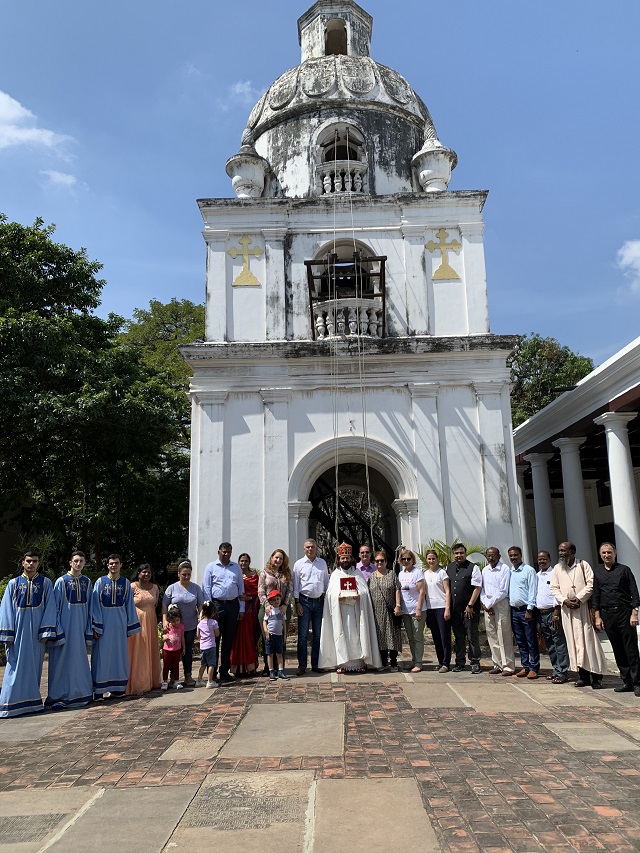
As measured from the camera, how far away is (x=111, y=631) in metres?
7.99

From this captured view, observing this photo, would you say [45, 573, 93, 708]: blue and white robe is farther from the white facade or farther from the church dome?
the church dome

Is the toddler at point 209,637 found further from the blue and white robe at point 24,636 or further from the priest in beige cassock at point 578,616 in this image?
the priest in beige cassock at point 578,616

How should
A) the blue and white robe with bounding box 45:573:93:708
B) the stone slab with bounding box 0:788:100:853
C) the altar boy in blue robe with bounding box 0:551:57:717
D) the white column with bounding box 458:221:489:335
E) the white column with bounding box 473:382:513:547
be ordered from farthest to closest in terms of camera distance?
the white column with bounding box 458:221:489:335
the white column with bounding box 473:382:513:547
the blue and white robe with bounding box 45:573:93:708
the altar boy in blue robe with bounding box 0:551:57:717
the stone slab with bounding box 0:788:100:853

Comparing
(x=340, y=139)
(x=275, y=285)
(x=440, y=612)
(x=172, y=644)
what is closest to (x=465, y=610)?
(x=440, y=612)

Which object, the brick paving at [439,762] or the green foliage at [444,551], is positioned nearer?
the brick paving at [439,762]

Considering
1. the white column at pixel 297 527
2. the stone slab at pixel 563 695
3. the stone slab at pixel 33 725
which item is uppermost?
the white column at pixel 297 527

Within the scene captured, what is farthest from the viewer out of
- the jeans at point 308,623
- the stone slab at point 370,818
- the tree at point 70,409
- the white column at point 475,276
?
the tree at point 70,409

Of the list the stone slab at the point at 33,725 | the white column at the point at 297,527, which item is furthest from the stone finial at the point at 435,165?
the stone slab at the point at 33,725

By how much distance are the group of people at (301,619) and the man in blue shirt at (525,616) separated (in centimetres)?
1

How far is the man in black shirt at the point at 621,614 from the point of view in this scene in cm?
761

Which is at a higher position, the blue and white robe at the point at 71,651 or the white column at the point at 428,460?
the white column at the point at 428,460

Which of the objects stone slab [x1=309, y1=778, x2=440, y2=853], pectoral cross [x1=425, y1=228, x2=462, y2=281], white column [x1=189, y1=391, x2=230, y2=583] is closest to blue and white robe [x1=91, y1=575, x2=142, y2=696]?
white column [x1=189, y1=391, x2=230, y2=583]

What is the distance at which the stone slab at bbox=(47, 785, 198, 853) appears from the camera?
3744mm

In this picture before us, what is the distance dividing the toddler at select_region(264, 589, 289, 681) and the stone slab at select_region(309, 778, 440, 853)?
403 cm
